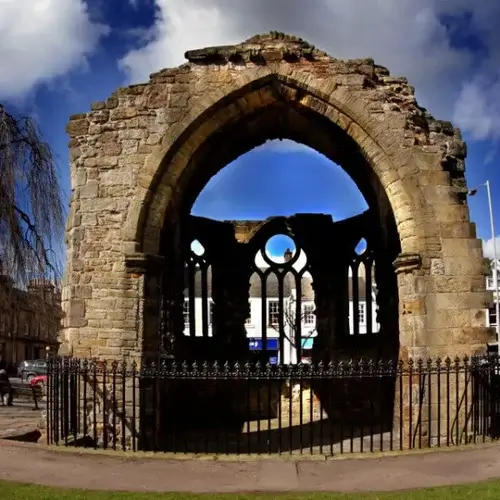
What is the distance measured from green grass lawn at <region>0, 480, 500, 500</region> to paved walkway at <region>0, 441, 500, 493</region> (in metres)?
0.28

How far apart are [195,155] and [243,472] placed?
5.06 m

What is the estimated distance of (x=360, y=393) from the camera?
15062mm

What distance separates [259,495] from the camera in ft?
21.7

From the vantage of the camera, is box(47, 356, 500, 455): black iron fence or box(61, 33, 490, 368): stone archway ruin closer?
box(47, 356, 500, 455): black iron fence

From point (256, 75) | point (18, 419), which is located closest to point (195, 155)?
point (256, 75)

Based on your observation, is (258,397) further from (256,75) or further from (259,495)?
(256,75)

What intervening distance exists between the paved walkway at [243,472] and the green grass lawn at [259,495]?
281mm

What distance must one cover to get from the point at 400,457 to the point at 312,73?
5.54 meters

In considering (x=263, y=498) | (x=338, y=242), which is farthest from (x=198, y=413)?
(x=263, y=498)

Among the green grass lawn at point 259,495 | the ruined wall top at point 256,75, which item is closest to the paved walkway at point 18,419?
the green grass lawn at point 259,495

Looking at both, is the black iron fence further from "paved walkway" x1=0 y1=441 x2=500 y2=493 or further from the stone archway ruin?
"paved walkway" x1=0 y1=441 x2=500 y2=493

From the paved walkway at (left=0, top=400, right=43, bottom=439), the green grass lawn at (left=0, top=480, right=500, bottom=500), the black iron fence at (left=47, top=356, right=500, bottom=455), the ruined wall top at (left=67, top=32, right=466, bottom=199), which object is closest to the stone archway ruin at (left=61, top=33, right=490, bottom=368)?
the ruined wall top at (left=67, top=32, right=466, bottom=199)

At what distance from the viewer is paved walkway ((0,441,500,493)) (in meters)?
7.03

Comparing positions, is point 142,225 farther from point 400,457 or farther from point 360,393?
point 360,393
